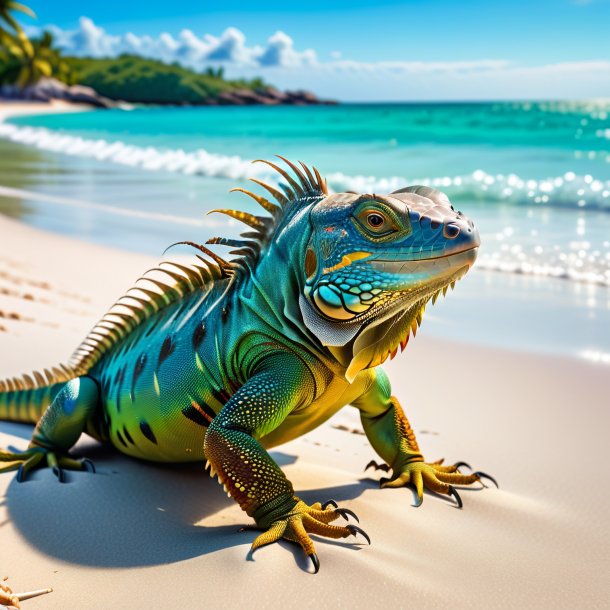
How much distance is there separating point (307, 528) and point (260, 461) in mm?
297

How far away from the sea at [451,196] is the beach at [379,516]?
4.00ft

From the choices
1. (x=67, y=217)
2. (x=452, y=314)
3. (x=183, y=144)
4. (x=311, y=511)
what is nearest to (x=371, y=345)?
(x=311, y=511)

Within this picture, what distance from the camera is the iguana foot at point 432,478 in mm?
3680

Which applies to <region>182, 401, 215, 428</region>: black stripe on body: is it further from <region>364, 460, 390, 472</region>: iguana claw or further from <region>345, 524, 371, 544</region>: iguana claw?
<region>364, 460, 390, 472</region>: iguana claw

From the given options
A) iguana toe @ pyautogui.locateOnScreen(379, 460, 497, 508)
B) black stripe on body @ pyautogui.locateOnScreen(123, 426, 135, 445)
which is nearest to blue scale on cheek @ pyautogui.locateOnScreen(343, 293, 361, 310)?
iguana toe @ pyautogui.locateOnScreen(379, 460, 497, 508)

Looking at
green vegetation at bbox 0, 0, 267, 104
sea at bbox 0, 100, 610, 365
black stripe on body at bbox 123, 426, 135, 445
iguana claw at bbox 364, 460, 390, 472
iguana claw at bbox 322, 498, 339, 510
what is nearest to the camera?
iguana claw at bbox 322, 498, 339, 510

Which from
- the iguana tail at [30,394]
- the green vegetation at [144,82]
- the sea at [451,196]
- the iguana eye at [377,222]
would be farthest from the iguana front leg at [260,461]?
the green vegetation at [144,82]

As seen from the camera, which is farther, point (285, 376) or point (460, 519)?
point (460, 519)

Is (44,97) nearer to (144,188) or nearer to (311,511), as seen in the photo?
(144,188)

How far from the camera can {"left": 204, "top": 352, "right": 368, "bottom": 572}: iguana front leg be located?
117 inches

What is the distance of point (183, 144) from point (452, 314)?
27043mm

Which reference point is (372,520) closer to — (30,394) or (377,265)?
(377,265)

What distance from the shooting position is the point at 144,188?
18266 millimetres

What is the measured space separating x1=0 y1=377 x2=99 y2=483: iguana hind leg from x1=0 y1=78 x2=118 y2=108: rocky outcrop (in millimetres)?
98740
